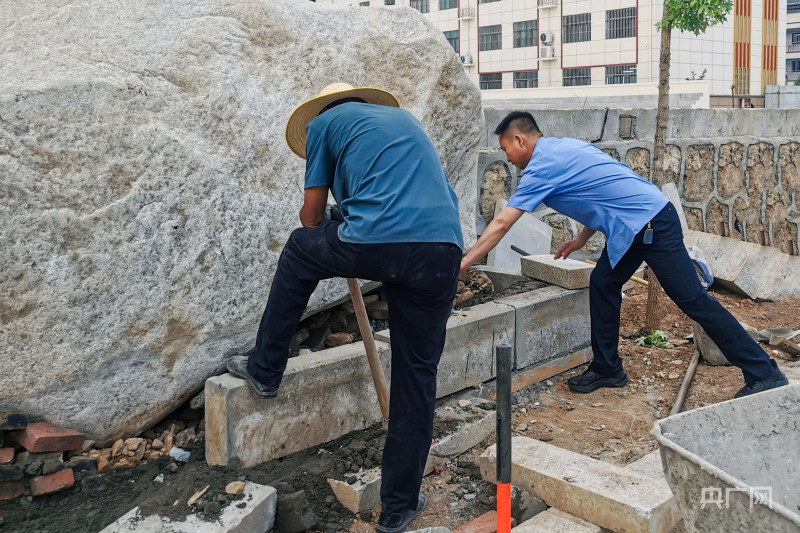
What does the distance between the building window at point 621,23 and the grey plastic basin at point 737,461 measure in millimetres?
26455

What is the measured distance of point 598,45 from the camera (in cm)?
2753

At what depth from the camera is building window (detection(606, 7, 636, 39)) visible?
86.9ft

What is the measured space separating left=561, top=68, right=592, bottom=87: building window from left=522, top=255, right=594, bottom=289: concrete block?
24517 mm

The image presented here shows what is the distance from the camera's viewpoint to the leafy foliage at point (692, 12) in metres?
5.49

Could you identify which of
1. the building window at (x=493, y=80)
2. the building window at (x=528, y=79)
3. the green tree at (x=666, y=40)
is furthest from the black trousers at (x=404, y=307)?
the building window at (x=493, y=80)

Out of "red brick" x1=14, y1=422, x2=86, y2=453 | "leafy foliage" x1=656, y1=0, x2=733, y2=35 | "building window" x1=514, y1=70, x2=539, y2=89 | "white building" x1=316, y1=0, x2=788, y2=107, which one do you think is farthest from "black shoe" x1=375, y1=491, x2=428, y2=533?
"building window" x1=514, y1=70, x2=539, y2=89

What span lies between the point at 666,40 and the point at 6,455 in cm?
484

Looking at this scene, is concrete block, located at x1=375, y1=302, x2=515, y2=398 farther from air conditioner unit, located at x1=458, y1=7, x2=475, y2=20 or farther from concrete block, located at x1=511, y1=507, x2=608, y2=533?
air conditioner unit, located at x1=458, y1=7, x2=475, y2=20

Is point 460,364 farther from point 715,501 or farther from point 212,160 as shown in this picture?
point 715,501

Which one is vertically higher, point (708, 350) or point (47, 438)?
point (47, 438)

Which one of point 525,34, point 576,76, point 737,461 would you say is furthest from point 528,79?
point 737,461

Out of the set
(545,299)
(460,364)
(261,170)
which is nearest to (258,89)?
(261,170)

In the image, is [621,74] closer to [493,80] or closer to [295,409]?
[493,80]

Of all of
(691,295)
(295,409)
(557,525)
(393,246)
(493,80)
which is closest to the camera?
(393,246)
